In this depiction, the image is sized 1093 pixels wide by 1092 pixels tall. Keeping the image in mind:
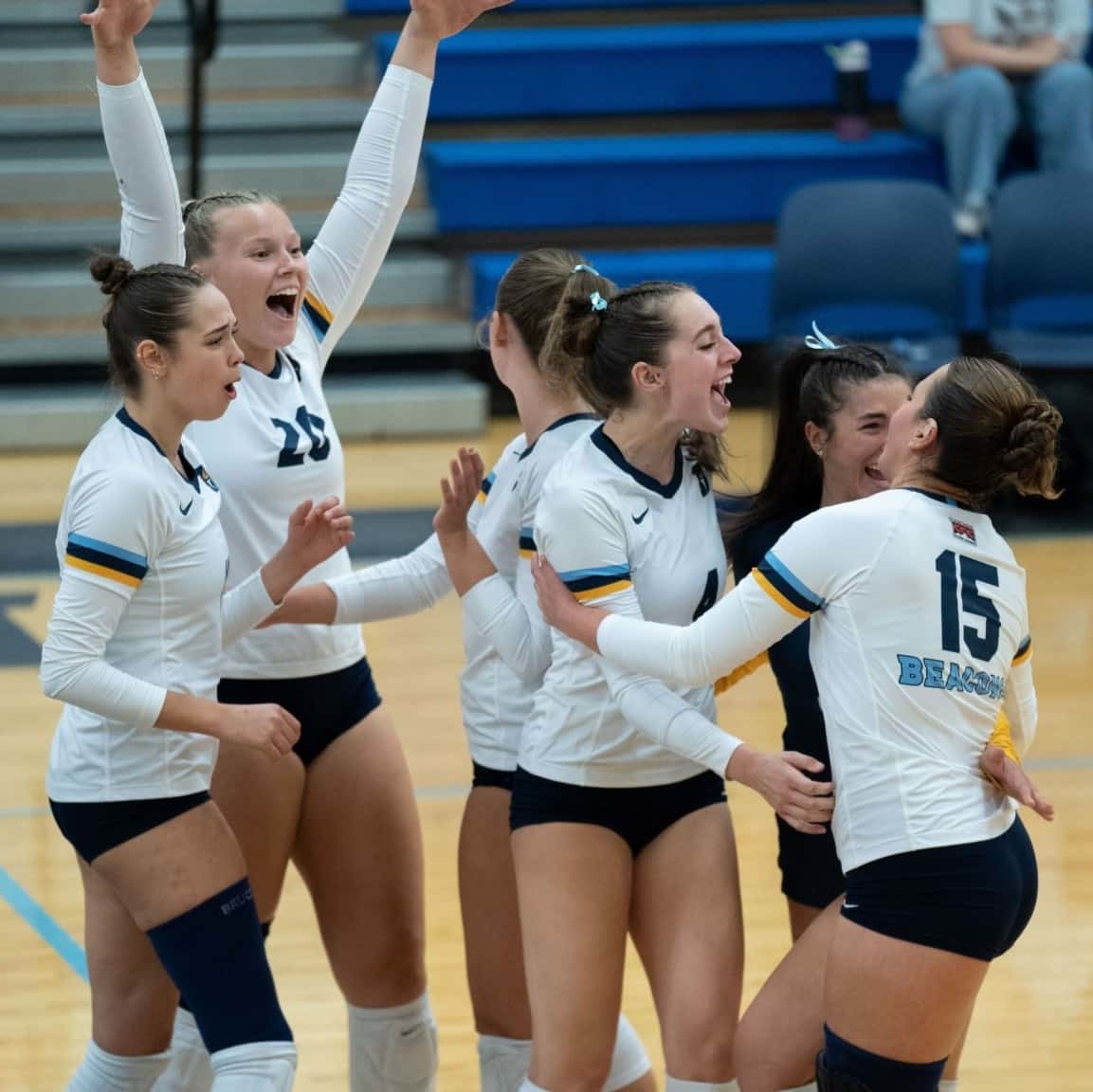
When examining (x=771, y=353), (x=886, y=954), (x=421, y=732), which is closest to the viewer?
(x=886, y=954)

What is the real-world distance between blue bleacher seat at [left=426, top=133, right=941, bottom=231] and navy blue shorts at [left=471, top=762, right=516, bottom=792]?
6.53 meters

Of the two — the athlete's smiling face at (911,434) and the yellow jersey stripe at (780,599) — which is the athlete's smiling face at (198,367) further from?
the athlete's smiling face at (911,434)

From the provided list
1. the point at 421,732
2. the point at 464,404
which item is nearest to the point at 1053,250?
the point at 464,404

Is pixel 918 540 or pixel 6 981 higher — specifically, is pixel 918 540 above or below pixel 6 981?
above

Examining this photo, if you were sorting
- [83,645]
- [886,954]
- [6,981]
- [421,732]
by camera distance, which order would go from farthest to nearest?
[421,732] < [6,981] < [83,645] < [886,954]

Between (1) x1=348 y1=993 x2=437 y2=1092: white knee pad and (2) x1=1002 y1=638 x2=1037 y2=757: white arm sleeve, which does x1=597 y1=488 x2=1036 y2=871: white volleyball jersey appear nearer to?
(2) x1=1002 y1=638 x2=1037 y2=757: white arm sleeve

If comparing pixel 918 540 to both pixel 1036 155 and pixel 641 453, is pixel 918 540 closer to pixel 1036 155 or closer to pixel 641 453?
pixel 641 453

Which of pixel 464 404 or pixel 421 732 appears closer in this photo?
pixel 421 732

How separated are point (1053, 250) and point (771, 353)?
47.6 inches

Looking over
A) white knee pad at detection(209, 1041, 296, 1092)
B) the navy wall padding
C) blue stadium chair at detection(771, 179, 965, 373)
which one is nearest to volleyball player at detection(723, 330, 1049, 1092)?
white knee pad at detection(209, 1041, 296, 1092)

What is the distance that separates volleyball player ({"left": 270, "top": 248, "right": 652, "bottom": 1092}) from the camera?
293cm

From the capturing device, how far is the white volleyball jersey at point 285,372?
289 cm

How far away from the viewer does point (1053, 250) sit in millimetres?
7797

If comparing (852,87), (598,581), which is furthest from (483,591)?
(852,87)
